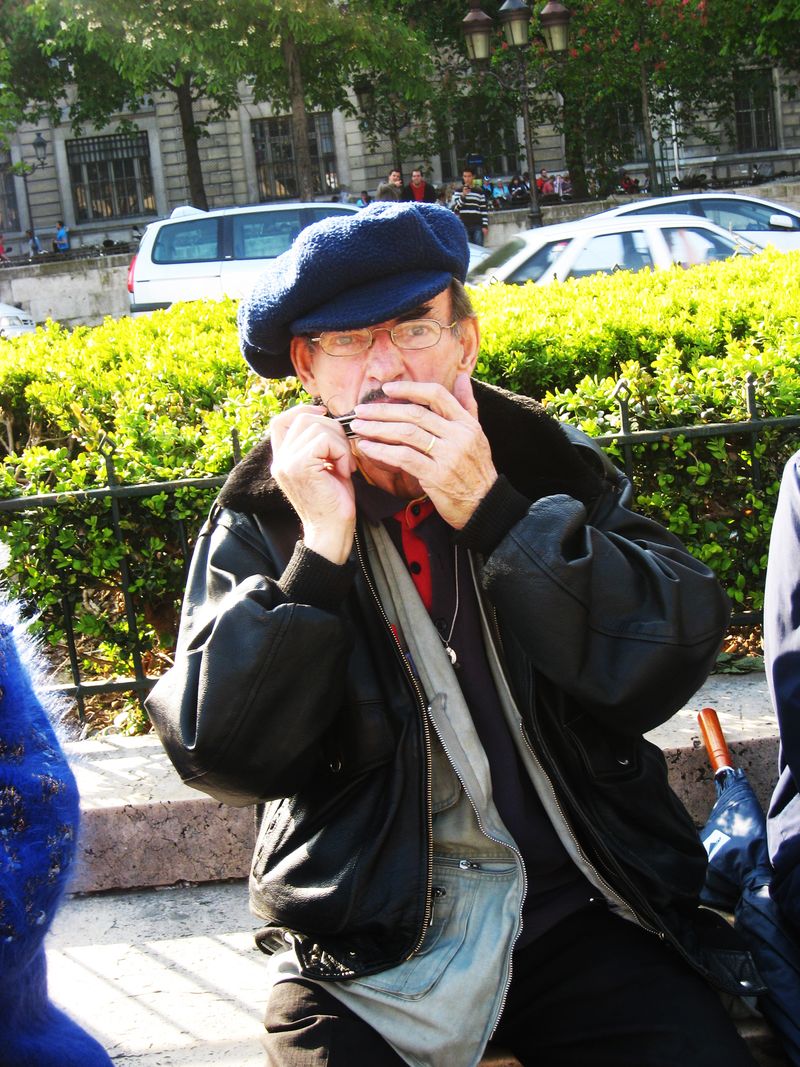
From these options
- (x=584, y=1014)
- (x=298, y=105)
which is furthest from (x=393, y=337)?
(x=298, y=105)

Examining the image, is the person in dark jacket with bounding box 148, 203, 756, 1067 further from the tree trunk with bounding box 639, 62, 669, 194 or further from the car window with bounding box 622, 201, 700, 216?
the tree trunk with bounding box 639, 62, 669, 194

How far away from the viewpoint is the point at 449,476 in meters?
2.12

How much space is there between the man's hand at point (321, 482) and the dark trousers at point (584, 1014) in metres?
0.76

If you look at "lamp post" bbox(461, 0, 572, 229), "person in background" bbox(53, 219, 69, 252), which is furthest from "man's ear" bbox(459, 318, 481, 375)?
"person in background" bbox(53, 219, 69, 252)

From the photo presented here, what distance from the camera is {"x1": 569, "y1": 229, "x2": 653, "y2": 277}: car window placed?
1169 cm

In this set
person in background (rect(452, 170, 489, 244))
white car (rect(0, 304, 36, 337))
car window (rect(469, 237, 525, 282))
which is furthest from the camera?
white car (rect(0, 304, 36, 337))

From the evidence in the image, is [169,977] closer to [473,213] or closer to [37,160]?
[473,213]

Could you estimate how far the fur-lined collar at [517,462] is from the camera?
91.4 inches

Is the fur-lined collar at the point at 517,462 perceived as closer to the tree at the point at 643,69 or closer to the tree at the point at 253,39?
the tree at the point at 253,39

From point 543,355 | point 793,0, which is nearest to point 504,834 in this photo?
point 543,355

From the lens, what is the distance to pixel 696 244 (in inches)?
472

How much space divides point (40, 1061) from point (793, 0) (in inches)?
911

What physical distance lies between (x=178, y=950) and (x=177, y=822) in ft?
1.08

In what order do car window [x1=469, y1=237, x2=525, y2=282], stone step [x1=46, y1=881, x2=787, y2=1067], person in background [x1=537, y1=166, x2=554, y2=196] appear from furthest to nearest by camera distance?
person in background [x1=537, y1=166, x2=554, y2=196] → car window [x1=469, y1=237, x2=525, y2=282] → stone step [x1=46, y1=881, x2=787, y2=1067]
